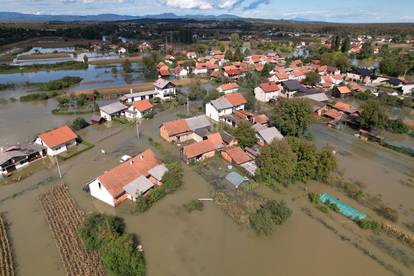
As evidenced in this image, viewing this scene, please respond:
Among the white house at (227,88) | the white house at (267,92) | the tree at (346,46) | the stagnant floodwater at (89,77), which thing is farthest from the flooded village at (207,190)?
the tree at (346,46)

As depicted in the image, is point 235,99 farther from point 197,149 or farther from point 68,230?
point 68,230

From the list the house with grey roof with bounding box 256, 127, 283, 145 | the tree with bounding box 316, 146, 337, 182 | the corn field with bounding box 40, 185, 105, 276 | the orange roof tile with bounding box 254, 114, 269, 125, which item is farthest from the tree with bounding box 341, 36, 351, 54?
the corn field with bounding box 40, 185, 105, 276

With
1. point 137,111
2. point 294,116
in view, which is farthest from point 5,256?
point 294,116

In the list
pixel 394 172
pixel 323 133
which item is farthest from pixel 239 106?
pixel 394 172

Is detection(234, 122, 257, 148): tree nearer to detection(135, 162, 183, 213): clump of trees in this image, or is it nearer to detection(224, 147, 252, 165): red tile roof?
detection(224, 147, 252, 165): red tile roof

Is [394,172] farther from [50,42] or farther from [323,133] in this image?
[50,42]

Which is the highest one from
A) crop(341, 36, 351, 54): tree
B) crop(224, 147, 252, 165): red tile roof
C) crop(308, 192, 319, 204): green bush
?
crop(341, 36, 351, 54): tree

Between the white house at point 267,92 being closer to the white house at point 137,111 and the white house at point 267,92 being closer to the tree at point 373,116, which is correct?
the tree at point 373,116
